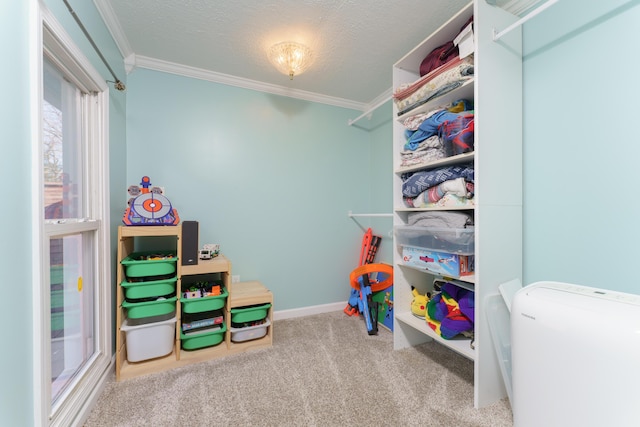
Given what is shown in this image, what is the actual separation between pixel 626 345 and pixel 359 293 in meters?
1.94

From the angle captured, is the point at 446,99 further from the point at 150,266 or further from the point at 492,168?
the point at 150,266

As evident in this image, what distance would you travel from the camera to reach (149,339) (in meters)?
1.65

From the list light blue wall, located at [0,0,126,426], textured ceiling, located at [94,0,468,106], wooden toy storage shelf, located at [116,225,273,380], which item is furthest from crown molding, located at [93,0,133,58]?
wooden toy storage shelf, located at [116,225,273,380]

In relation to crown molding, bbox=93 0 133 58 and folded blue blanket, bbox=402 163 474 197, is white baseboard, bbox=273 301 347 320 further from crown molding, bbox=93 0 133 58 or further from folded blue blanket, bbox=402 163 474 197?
crown molding, bbox=93 0 133 58

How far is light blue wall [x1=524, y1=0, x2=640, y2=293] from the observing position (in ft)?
3.63

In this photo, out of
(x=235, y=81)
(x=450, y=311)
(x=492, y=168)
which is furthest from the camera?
(x=235, y=81)

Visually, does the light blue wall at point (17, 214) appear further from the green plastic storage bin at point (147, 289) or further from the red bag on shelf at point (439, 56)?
the red bag on shelf at point (439, 56)

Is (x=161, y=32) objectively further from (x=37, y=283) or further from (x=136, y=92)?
(x=37, y=283)

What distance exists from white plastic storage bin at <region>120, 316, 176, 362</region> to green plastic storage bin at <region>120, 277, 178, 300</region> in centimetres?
19

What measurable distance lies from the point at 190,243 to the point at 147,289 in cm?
37

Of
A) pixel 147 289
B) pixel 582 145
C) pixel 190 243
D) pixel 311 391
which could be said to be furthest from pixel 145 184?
pixel 582 145

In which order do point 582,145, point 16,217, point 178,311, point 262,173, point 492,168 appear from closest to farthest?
point 16,217 < point 582,145 < point 492,168 < point 178,311 < point 262,173

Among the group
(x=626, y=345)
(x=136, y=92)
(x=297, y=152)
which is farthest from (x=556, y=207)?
(x=136, y=92)

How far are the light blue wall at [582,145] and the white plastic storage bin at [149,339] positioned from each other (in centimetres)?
227
